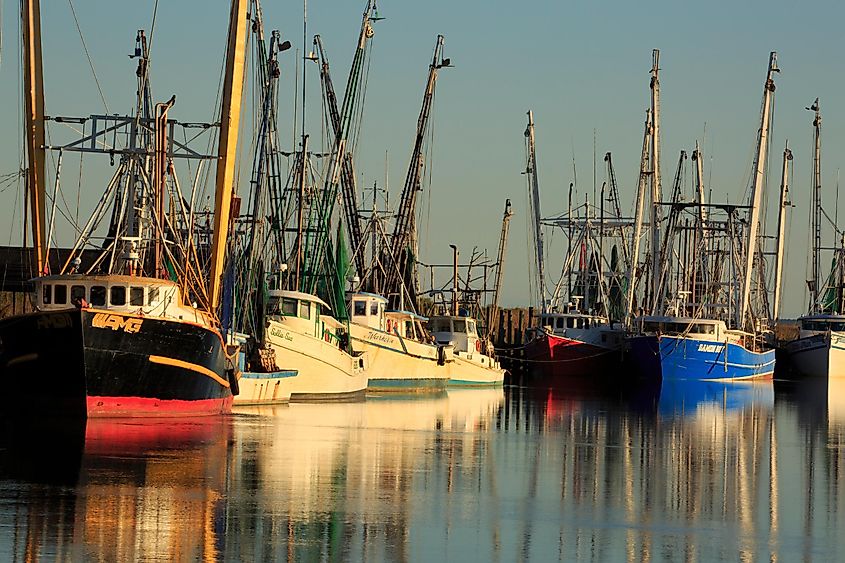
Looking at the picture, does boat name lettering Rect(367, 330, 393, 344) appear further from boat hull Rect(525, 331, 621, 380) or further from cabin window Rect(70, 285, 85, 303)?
boat hull Rect(525, 331, 621, 380)

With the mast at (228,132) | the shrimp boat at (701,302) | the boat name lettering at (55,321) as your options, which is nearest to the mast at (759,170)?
the shrimp boat at (701,302)

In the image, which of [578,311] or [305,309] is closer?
[305,309]

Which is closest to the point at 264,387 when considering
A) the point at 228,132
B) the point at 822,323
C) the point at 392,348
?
the point at 228,132

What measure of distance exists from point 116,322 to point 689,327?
189ft

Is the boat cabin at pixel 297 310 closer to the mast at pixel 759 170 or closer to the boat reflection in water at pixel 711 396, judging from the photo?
the boat reflection in water at pixel 711 396

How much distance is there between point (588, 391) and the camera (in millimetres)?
83188

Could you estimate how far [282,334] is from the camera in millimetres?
53656

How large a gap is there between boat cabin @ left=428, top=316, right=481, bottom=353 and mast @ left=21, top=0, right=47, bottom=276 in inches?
1511

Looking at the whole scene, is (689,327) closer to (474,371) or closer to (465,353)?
(474,371)

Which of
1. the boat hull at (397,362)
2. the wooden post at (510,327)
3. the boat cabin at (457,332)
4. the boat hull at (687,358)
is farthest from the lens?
the wooden post at (510,327)

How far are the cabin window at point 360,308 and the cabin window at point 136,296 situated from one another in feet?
87.9

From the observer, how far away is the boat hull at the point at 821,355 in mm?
103688

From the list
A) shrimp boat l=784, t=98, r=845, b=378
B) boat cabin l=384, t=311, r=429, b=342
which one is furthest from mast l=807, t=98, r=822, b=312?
boat cabin l=384, t=311, r=429, b=342

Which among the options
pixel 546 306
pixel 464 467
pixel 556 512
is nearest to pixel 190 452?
pixel 464 467
